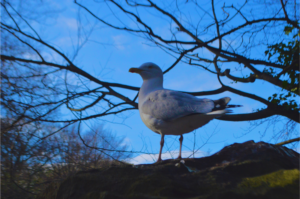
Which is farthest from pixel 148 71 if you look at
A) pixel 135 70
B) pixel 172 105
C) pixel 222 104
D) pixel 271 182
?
pixel 271 182

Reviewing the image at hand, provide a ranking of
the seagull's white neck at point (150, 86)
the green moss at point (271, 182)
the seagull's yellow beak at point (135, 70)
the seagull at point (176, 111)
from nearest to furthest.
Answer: the green moss at point (271, 182) → the seagull at point (176, 111) → the seagull's white neck at point (150, 86) → the seagull's yellow beak at point (135, 70)

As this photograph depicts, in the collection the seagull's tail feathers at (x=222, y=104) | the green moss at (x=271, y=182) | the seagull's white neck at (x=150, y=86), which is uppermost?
the seagull's white neck at (x=150, y=86)

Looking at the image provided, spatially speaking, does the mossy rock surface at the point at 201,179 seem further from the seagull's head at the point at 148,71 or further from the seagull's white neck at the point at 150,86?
the seagull's head at the point at 148,71

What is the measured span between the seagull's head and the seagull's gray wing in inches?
25.0

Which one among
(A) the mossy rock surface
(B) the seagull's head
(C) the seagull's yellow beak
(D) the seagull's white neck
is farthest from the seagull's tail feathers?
(C) the seagull's yellow beak

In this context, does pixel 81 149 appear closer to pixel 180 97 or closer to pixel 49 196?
pixel 49 196

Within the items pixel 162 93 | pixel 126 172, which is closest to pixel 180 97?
pixel 162 93

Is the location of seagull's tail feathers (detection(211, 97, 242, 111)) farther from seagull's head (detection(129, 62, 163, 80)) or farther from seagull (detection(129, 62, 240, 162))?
seagull's head (detection(129, 62, 163, 80))

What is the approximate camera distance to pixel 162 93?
3.77 metres

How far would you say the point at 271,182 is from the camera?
94.1 inches

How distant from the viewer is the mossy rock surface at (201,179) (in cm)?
229

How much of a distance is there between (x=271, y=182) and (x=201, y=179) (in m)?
0.62

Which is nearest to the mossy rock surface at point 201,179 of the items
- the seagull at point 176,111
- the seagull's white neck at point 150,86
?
the seagull at point 176,111

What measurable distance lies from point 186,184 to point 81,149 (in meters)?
3.17
